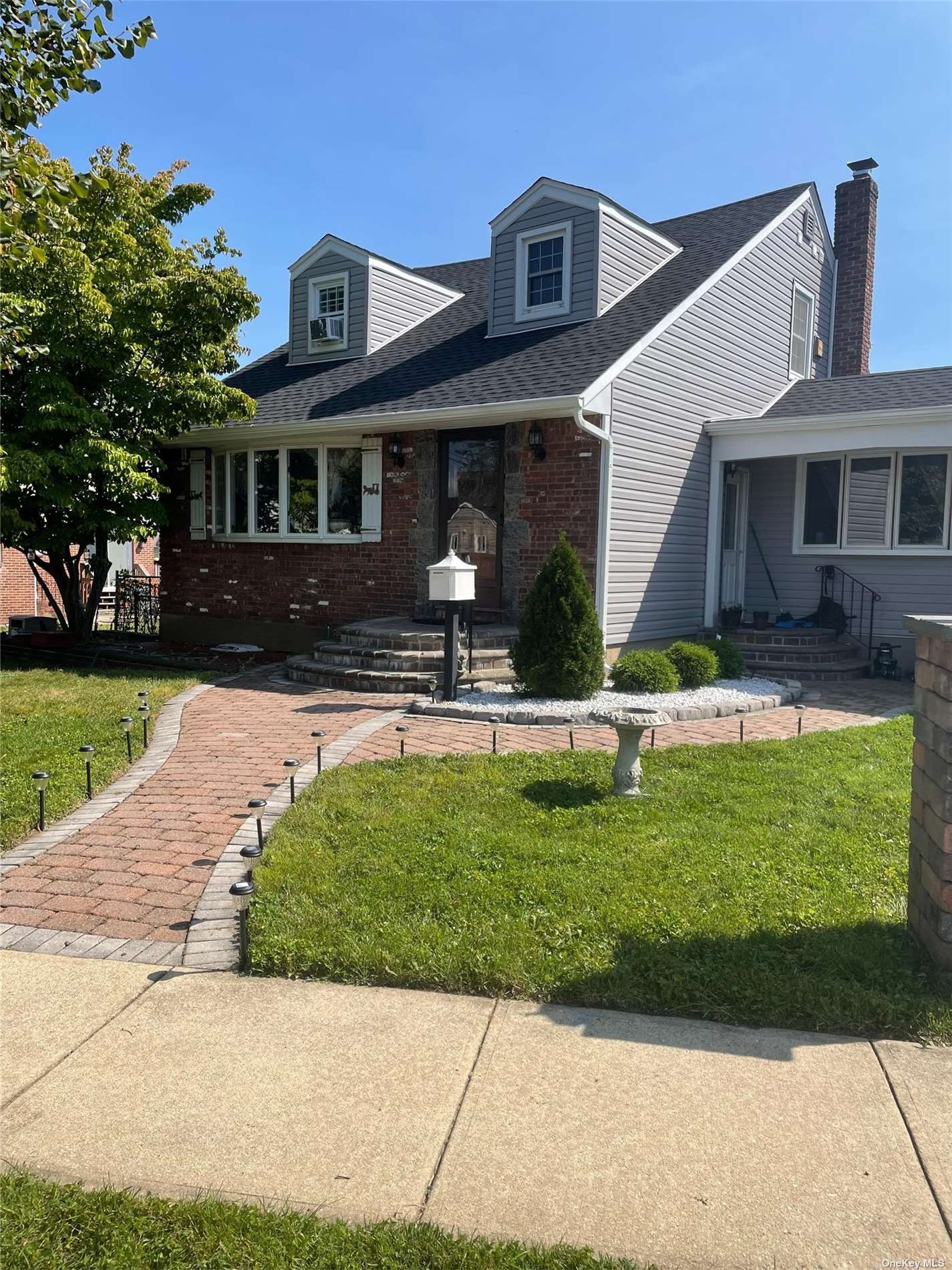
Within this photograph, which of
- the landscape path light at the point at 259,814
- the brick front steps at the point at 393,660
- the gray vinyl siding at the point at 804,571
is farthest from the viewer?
the gray vinyl siding at the point at 804,571

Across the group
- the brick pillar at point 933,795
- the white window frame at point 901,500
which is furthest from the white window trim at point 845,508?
the brick pillar at point 933,795

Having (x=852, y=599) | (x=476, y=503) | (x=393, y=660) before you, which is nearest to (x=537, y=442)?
(x=476, y=503)

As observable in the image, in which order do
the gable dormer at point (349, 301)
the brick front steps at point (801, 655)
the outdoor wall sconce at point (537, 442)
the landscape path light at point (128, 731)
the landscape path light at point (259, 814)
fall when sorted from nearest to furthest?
the landscape path light at point (259, 814) < the landscape path light at point (128, 731) < the outdoor wall sconce at point (537, 442) < the brick front steps at point (801, 655) < the gable dormer at point (349, 301)

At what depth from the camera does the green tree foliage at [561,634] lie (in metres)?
8.76

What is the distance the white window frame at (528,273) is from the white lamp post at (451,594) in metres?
5.49

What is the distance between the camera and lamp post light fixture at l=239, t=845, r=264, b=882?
435 cm

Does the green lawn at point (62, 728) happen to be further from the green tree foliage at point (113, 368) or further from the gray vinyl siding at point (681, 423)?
the gray vinyl siding at point (681, 423)

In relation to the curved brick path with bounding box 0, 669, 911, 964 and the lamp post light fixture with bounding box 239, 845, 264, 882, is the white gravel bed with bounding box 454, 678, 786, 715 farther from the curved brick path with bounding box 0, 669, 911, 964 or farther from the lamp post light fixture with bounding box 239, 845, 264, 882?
the lamp post light fixture with bounding box 239, 845, 264, 882

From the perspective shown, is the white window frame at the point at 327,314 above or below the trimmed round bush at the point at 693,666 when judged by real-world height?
above

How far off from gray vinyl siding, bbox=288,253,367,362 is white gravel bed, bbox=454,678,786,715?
8166mm

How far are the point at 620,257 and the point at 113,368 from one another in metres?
7.25

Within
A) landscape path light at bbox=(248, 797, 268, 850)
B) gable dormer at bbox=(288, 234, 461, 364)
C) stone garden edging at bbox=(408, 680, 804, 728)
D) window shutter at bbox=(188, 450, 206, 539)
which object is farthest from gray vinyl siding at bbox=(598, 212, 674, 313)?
landscape path light at bbox=(248, 797, 268, 850)

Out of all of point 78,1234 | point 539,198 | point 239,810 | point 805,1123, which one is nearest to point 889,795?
point 805,1123

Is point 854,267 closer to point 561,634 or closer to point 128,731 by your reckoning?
point 561,634
